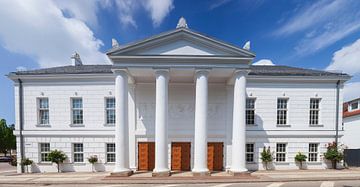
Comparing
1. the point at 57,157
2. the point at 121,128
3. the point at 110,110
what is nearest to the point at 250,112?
the point at 121,128

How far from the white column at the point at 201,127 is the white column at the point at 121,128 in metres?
4.33

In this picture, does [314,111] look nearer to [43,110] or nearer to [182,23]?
[182,23]

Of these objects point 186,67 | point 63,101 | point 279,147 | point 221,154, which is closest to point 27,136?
point 63,101

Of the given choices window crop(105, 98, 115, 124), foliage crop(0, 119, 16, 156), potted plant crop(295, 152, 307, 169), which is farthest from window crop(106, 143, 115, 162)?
foliage crop(0, 119, 16, 156)

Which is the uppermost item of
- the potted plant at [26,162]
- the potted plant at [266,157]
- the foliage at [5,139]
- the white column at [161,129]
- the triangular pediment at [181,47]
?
the triangular pediment at [181,47]

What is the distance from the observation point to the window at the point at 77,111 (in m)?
14.3

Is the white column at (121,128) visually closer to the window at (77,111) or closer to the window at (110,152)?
the window at (110,152)

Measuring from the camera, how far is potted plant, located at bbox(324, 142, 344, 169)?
14.0m

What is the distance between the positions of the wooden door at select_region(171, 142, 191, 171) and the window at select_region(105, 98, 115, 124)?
5041 mm

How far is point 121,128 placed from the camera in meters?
11.5

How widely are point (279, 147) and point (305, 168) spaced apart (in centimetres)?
250

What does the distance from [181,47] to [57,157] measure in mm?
11862

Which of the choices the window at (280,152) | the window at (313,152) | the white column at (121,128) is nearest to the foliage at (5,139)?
the white column at (121,128)

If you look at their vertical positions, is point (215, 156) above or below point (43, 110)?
below
